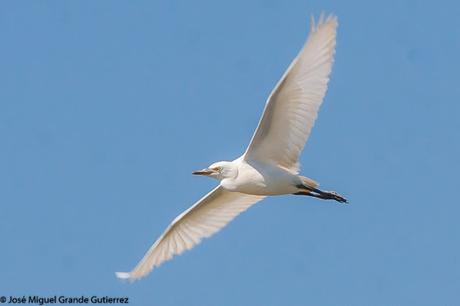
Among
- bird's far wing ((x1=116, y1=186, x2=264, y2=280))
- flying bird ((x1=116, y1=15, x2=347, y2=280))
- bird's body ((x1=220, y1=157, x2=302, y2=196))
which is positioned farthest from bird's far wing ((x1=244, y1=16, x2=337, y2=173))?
bird's far wing ((x1=116, y1=186, x2=264, y2=280))

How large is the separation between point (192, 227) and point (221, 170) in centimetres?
220

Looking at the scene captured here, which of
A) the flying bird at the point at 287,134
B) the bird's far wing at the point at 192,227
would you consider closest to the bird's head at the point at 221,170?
the flying bird at the point at 287,134

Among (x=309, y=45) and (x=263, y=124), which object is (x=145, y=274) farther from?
(x=309, y=45)

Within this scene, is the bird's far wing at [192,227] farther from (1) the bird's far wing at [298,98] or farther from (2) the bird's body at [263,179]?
(1) the bird's far wing at [298,98]

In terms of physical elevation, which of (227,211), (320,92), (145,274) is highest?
(320,92)

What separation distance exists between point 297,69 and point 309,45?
18.0 inches

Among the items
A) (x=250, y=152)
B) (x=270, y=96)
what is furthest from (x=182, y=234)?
(x=270, y=96)

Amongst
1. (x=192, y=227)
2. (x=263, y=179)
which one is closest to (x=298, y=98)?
(x=263, y=179)

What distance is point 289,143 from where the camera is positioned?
1848 cm

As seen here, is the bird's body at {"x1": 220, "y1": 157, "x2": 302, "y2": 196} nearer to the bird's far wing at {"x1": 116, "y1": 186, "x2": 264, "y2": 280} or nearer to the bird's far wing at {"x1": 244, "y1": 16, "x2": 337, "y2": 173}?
the bird's far wing at {"x1": 244, "y1": 16, "x2": 337, "y2": 173}

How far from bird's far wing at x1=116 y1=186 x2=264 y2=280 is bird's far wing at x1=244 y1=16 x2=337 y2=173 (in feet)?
7.23

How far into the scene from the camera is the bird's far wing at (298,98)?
1777cm

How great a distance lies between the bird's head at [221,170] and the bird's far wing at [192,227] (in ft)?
4.25

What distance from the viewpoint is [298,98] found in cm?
1800
